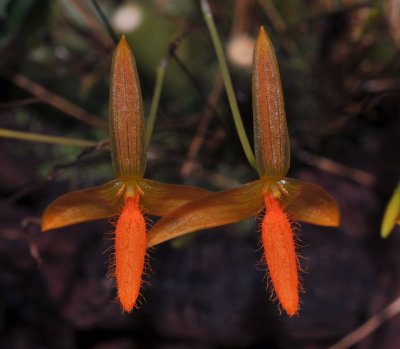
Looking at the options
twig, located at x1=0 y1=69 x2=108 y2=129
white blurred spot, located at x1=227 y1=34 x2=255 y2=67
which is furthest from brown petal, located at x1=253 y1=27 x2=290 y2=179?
twig, located at x1=0 y1=69 x2=108 y2=129

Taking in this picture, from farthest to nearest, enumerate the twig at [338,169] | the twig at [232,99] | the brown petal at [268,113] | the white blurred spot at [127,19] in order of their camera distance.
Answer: the twig at [338,169] → the white blurred spot at [127,19] → the twig at [232,99] → the brown petal at [268,113]

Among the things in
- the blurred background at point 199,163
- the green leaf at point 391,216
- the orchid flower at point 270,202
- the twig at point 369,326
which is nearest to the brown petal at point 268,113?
the orchid flower at point 270,202

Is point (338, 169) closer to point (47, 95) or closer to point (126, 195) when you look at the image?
point (126, 195)

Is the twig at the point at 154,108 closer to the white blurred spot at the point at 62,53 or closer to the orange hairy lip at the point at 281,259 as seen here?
the orange hairy lip at the point at 281,259

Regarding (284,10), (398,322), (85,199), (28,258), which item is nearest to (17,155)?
(28,258)

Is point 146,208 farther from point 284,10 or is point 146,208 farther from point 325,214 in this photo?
point 284,10

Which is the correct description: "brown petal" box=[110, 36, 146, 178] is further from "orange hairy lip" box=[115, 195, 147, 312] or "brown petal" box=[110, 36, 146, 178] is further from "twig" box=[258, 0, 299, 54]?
"twig" box=[258, 0, 299, 54]

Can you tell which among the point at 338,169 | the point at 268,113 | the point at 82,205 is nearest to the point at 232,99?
the point at 268,113
